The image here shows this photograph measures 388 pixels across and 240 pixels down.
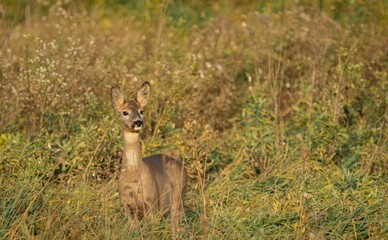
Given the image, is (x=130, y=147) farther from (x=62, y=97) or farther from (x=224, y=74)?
(x=224, y=74)

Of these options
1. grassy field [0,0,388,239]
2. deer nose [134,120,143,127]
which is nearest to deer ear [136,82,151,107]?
grassy field [0,0,388,239]

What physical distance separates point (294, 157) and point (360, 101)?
1745 millimetres

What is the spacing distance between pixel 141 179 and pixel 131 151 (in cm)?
27

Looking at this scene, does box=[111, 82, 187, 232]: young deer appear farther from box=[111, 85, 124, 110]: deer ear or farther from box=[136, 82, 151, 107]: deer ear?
box=[136, 82, 151, 107]: deer ear

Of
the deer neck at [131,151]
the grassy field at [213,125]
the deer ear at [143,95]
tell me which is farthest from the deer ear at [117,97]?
the deer neck at [131,151]

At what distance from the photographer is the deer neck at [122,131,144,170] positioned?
7.00 meters

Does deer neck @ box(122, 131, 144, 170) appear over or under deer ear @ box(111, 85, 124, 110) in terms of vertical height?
under

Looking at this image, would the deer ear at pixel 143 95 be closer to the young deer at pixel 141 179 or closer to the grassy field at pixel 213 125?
the young deer at pixel 141 179

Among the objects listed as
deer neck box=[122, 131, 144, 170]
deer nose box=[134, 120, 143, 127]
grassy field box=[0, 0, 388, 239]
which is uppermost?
deer nose box=[134, 120, 143, 127]

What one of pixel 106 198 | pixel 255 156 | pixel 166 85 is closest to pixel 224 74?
pixel 166 85

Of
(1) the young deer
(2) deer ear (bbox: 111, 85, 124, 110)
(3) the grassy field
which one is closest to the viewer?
(3) the grassy field

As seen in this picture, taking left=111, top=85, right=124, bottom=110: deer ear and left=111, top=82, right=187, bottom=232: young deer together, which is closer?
left=111, top=82, right=187, bottom=232: young deer

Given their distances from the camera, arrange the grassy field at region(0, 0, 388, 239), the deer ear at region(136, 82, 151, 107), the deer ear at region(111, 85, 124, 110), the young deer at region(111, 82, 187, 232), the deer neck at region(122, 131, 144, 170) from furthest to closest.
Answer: the deer ear at region(136, 82, 151, 107) → the deer ear at region(111, 85, 124, 110) → the deer neck at region(122, 131, 144, 170) → the young deer at region(111, 82, 187, 232) → the grassy field at region(0, 0, 388, 239)

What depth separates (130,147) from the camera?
709 cm
